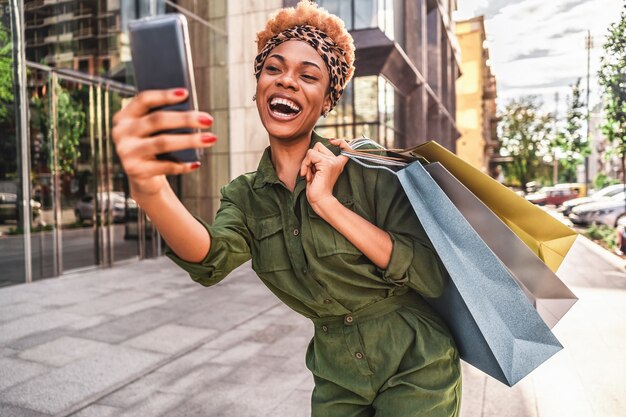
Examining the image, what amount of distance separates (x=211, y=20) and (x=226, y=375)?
1103 centimetres

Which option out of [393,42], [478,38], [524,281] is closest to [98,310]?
[524,281]

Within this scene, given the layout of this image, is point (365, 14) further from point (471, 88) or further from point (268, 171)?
point (471, 88)

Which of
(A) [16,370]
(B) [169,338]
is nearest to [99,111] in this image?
(B) [169,338]

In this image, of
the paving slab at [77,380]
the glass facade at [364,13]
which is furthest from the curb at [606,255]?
the paving slab at [77,380]

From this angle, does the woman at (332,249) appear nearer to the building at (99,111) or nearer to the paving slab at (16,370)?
the paving slab at (16,370)

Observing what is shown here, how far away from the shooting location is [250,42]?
13297mm

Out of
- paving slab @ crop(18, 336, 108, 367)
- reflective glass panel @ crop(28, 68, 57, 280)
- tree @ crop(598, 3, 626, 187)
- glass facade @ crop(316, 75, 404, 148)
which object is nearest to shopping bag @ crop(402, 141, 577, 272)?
paving slab @ crop(18, 336, 108, 367)

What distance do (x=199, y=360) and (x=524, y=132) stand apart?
169 ft

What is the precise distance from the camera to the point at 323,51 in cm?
162

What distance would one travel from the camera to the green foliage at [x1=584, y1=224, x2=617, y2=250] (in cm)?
1390

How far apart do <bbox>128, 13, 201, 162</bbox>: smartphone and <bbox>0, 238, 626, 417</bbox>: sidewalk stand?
3.54m

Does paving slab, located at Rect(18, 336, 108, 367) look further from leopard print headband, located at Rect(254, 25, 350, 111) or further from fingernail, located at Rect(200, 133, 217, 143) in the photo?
fingernail, located at Rect(200, 133, 217, 143)

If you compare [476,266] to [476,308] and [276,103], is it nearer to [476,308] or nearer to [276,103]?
[476,308]

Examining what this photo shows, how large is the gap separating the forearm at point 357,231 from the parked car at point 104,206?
1051 cm
